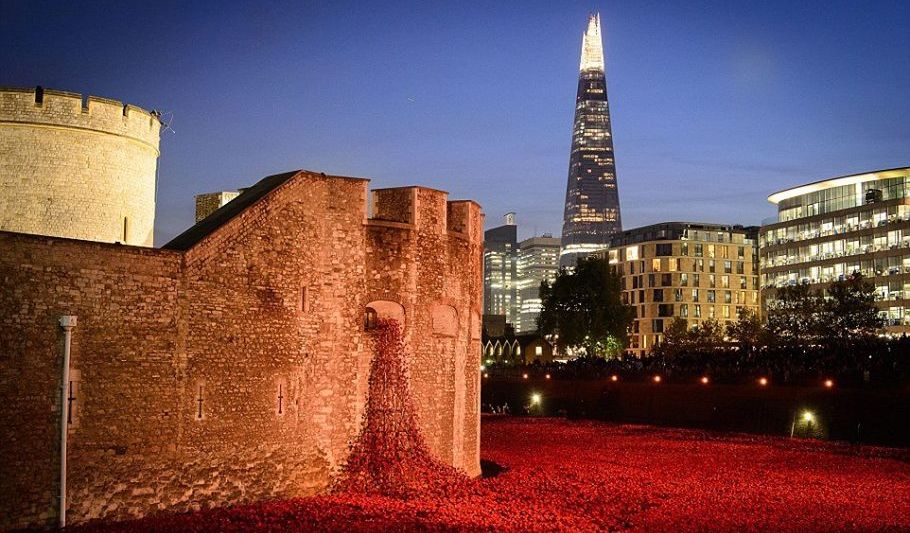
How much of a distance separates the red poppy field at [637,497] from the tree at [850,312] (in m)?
44.3

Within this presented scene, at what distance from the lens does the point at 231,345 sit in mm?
24000

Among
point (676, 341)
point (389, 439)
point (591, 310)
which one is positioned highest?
point (591, 310)

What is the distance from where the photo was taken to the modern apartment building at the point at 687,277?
16262 centimetres

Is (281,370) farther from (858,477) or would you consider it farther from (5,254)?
(858,477)

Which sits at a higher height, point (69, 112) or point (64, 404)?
point (69, 112)

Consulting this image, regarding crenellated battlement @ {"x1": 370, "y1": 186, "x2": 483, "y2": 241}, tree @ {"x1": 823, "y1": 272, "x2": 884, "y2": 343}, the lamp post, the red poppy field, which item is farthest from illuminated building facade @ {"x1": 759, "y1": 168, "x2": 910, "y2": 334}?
the lamp post

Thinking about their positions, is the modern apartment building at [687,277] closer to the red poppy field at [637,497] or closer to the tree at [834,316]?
the tree at [834,316]

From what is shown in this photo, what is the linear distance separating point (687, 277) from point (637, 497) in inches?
5454

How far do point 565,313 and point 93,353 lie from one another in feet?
342

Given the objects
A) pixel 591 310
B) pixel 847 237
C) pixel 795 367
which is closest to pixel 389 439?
pixel 795 367

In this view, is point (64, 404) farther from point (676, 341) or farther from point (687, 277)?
point (687, 277)

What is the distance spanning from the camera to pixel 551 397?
76000mm

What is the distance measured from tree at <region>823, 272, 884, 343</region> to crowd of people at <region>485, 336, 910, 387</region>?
2315cm

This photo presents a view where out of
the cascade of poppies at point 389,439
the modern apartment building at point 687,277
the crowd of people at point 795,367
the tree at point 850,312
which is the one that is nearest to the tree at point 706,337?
the tree at point 850,312
